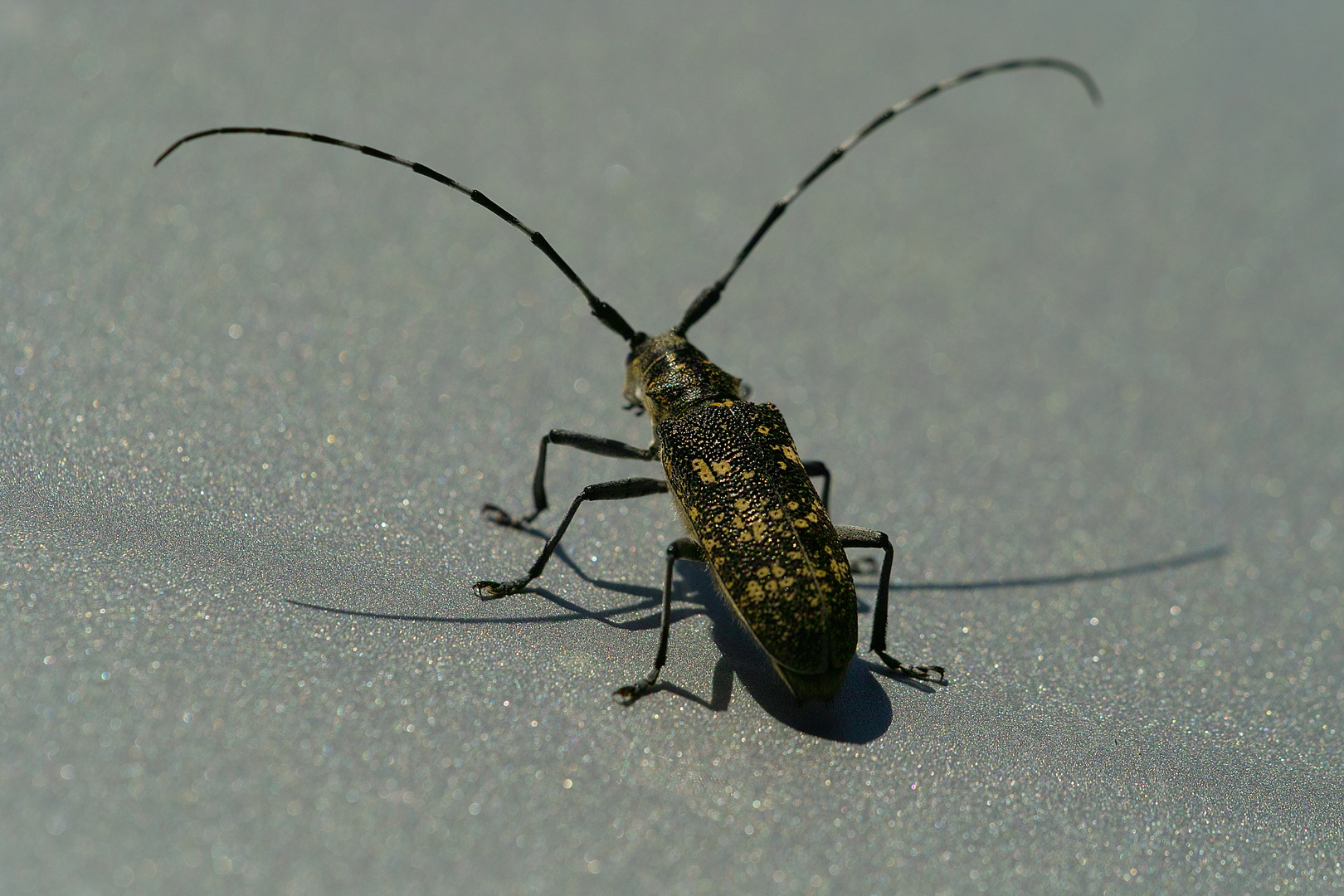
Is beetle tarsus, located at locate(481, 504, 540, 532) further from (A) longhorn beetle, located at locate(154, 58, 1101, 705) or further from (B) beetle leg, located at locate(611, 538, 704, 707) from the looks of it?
(B) beetle leg, located at locate(611, 538, 704, 707)

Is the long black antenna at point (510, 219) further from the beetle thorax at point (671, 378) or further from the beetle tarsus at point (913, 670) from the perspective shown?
the beetle tarsus at point (913, 670)

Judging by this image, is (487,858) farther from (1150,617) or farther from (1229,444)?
(1229,444)

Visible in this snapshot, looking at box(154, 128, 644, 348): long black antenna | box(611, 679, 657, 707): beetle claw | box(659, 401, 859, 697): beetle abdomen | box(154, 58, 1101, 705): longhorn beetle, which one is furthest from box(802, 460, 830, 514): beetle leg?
box(611, 679, 657, 707): beetle claw

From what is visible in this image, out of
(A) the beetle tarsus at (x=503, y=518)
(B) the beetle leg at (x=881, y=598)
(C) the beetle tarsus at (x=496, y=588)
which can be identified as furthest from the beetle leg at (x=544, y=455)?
(B) the beetle leg at (x=881, y=598)

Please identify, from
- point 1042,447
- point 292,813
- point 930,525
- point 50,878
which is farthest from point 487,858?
point 1042,447

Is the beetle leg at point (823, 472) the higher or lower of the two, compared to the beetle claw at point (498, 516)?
higher

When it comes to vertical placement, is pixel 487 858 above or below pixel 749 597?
below
